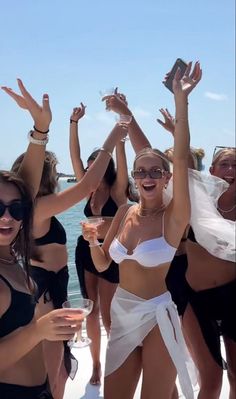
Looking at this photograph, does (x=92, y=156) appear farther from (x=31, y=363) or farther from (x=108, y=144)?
(x=31, y=363)

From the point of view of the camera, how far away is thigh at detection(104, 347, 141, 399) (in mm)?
2660

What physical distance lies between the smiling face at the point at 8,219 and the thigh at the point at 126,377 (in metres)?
1.13

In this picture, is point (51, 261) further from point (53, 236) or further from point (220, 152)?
point (220, 152)

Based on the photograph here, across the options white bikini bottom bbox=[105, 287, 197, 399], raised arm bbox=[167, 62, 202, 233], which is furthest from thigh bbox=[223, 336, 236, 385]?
raised arm bbox=[167, 62, 202, 233]

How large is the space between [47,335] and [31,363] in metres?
0.38

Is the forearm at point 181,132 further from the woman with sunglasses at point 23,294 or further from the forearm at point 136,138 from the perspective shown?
the forearm at point 136,138

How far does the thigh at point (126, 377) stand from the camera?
266 cm

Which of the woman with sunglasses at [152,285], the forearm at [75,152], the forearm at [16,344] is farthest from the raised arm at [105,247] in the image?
the forearm at [75,152]

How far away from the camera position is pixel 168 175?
112 inches

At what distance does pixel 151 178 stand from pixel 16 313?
4.26ft

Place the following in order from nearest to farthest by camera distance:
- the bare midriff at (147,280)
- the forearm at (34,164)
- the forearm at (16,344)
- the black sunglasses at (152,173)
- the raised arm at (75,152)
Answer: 1. the forearm at (16,344)
2. the forearm at (34,164)
3. the bare midriff at (147,280)
4. the black sunglasses at (152,173)
5. the raised arm at (75,152)

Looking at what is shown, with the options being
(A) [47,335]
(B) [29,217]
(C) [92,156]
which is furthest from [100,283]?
(A) [47,335]

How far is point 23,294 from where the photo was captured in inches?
72.6

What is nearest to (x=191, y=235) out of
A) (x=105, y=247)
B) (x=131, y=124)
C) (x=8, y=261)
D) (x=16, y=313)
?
(x=105, y=247)
